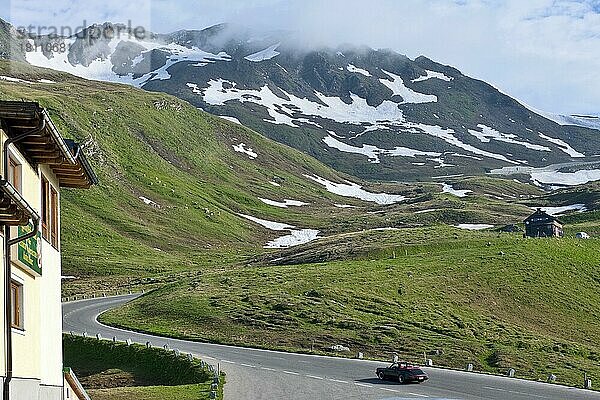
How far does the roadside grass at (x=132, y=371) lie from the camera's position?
117 ft

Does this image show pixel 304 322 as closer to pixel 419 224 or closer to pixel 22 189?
pixel 22 189

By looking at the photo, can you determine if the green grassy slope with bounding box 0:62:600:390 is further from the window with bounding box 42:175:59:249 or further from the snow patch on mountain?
the snow patch on mountain

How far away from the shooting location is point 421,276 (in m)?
69.0

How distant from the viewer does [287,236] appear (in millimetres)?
166000

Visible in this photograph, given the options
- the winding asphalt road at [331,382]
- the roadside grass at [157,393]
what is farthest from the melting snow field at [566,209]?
the roadside grass at [157,393]

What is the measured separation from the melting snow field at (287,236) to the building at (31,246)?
422 feet

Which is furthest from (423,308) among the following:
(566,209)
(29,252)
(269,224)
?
(269,224)

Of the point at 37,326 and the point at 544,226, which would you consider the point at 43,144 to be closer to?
the point at 37,326

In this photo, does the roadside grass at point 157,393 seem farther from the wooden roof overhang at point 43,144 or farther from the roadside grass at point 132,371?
the wooden roof overhang at point 43,144

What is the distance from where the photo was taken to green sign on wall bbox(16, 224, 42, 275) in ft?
55.7

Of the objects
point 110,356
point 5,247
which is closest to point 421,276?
point 110,356

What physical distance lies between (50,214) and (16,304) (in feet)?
16.1

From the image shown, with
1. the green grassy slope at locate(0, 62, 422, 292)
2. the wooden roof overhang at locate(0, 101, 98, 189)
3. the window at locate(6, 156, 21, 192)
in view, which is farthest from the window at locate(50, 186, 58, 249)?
the green grassy slope at locate(0, 62, 422, 292)

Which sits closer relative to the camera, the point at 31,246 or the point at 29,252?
the point at 29,252
